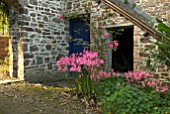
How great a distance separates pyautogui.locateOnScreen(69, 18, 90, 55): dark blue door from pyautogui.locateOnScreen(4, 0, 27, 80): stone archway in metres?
2.08

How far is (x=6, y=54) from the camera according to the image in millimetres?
7148

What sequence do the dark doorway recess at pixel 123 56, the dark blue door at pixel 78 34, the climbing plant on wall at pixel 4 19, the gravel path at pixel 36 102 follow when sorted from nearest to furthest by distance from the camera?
the gravel path at pixel 36 102 → the climbing plant on wall at pixel 4 19 → the dark blue door at pixel 78 34 → the dark doorway recess at pixel 123 56

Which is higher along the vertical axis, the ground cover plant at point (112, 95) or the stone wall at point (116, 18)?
the stone wall at point (116, 18)

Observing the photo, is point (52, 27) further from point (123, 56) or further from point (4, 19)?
point (123, 56)

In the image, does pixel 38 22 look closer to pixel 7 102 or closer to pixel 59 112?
pixel 7 102

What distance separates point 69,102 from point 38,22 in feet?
12.8

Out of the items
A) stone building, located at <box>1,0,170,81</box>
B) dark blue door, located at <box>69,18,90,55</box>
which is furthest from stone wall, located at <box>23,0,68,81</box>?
dark blue door, located at <box>69,18,90,55</box>

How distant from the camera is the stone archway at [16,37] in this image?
6738 mm

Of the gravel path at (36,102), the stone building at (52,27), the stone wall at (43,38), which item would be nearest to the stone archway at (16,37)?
the stone building at (52,27)

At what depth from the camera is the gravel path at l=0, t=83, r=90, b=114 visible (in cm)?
368

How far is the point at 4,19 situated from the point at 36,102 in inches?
157

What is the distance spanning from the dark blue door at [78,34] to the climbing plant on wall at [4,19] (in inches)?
95.2

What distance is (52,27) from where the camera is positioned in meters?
7.76

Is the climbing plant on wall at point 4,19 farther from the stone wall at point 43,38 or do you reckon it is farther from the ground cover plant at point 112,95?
the ground cover plant at point 112,95
